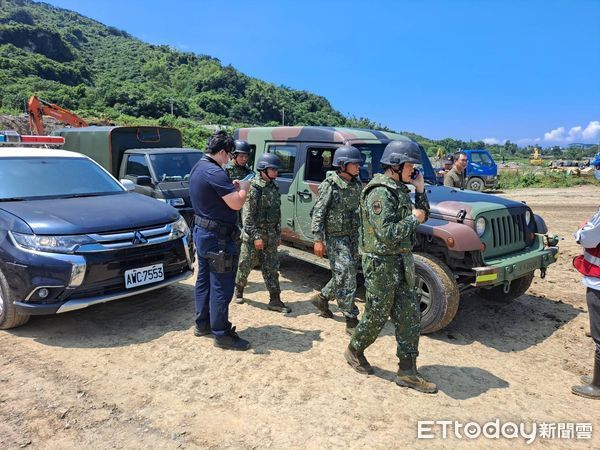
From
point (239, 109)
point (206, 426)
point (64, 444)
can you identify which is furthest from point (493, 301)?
point (239, 109)

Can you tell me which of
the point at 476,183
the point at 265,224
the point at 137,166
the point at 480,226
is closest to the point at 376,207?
the point at 480,226

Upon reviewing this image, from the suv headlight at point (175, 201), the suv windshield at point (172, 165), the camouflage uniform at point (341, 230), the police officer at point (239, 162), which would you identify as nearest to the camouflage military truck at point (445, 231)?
the police officer at point (239, 162)

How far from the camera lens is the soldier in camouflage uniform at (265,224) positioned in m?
4.77

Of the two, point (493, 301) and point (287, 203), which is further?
point (287, 203)

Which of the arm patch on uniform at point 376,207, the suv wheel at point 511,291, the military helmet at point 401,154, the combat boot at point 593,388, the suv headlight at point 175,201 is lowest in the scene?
the combat boot at point 593,388

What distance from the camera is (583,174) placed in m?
23.1

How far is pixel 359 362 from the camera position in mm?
3549

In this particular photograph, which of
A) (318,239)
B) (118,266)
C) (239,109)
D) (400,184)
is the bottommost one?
(118,266)

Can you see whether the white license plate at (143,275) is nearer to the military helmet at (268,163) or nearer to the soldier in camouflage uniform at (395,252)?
the military helmet at (268,163)

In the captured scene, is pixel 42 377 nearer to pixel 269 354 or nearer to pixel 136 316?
pixel 136 316

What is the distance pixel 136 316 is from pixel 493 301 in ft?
13.7

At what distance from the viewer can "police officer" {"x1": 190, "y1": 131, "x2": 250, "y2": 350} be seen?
142 inches

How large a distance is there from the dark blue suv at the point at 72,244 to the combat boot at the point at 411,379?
2475 millimetres

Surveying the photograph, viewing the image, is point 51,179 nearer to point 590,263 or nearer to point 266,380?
point 266,380
